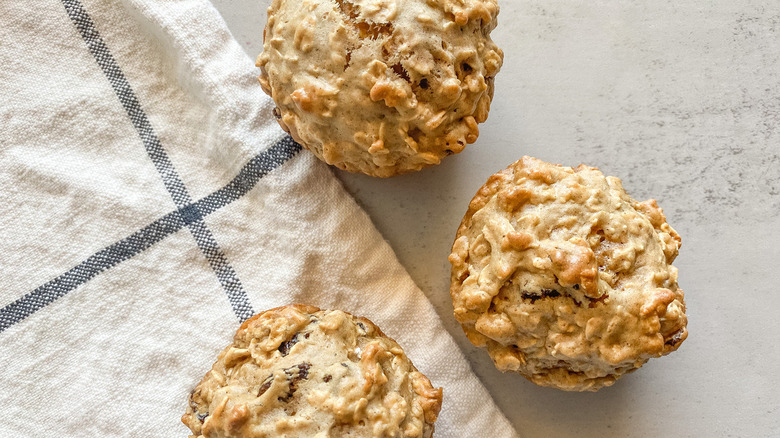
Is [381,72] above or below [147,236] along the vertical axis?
above

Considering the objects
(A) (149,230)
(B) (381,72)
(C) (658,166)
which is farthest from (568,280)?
(A) (149,230)

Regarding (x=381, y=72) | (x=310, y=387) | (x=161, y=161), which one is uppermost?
(x=381, y=72)

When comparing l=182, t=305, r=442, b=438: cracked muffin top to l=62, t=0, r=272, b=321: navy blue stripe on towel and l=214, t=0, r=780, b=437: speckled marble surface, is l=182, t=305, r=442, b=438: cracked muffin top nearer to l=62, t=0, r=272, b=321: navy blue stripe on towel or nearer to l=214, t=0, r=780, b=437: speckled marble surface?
l=62, t=0, r=272, b=321: navy blue stripe on towel

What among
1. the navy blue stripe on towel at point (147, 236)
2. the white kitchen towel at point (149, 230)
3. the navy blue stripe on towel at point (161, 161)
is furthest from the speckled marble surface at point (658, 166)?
the navy blue stripe on towel at point (161, 161)

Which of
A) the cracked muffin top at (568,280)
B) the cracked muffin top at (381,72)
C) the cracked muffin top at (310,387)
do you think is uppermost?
the cracked muffin top at (381,72)

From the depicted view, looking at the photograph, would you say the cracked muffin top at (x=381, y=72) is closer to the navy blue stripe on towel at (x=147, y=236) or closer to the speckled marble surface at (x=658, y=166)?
the navy blue stripe on towel at (x=147, y=236)

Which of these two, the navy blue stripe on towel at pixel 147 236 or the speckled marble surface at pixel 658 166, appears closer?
the navy blue stripe on towel at pixel 147 236

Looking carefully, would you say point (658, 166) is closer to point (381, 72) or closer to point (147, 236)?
point (381, 72)
